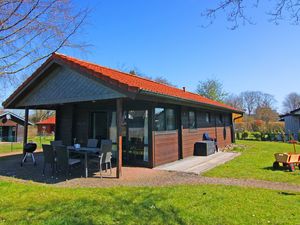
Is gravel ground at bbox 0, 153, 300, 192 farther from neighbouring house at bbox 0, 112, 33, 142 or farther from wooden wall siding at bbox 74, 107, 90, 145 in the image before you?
neighbouring house at bbox 0, 112, 33, 142

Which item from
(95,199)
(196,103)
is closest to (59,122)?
(196,103)

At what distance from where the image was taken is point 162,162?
30.7 ft

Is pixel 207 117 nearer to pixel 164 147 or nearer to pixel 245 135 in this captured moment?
pixel 164 147

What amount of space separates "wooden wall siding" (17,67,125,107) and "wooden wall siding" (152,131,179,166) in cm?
263

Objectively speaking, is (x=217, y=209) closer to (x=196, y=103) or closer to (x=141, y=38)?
(x=196, y=103)

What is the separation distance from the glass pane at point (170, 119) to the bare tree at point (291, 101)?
184ft

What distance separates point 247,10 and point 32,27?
526 cm

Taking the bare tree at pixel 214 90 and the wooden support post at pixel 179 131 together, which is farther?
the bare tree at pixel 214 90

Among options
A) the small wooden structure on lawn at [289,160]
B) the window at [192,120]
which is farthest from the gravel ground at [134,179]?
the window at [192,120]

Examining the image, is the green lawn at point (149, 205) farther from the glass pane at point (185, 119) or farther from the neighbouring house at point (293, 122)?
the neighbouring house at point (293, 122)

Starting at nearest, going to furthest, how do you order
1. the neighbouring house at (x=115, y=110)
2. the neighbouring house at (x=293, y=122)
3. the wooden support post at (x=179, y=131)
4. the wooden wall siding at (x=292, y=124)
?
the neighbouring house at (x=115, y=110), the wooden support post at (x=179, y=131), the neighbouring house at (x=293, y=122), the wooden wall siding at (x=292, y=124)

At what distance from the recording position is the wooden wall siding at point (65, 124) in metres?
11.5

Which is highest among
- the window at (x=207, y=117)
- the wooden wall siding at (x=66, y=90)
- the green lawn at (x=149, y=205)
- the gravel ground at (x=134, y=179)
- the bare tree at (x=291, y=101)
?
the bare tree at (x=291, y=101)

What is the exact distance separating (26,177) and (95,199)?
3.69 m
